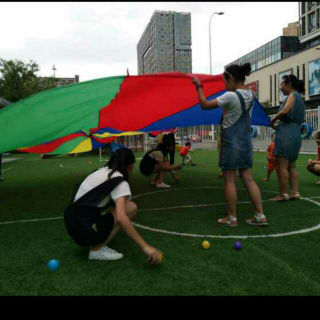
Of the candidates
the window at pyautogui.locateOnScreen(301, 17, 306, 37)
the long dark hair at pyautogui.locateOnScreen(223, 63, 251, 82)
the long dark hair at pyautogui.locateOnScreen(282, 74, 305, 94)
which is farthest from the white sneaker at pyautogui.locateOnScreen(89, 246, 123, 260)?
the window at pyautogui.locateOnScreen(301, 17, 306, 37)

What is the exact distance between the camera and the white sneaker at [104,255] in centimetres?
248

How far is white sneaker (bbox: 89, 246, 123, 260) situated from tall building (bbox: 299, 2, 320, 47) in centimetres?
4768

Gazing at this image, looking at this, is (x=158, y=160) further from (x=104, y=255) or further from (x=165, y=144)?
(x=104, y=255)

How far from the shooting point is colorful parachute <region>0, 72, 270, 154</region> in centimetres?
355

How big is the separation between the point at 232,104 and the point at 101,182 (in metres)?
1.65

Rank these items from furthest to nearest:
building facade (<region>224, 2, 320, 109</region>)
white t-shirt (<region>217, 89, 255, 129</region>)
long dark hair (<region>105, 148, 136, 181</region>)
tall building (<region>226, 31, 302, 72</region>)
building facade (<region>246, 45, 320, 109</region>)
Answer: tall building (<region>226, 31, 302, 72</region>), building facade (<region>224, 2, 320, 109</region>), building facade (<region>246, 45, 320, 109</region>), white t-shirt (<region>217, 89, 255, 129</region>), long dark hair (<region>105, 148, 136, 181</region>)

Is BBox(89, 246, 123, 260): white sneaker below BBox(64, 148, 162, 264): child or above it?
below

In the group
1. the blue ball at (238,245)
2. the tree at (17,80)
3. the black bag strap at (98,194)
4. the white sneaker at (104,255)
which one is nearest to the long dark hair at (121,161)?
the black bag strap at (98,194)

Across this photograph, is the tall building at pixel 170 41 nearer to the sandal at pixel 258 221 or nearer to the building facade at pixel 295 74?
the building facade at pixel 295 74

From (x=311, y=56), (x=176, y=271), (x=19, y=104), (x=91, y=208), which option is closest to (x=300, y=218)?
(x=176, y=271)

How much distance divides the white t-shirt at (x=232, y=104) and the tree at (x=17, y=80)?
39.6 meters

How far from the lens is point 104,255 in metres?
2.48

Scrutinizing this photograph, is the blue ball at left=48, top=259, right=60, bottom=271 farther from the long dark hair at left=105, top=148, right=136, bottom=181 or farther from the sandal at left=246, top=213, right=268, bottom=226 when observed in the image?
the sandal at left=246, top=213, right=268, bottom=226
